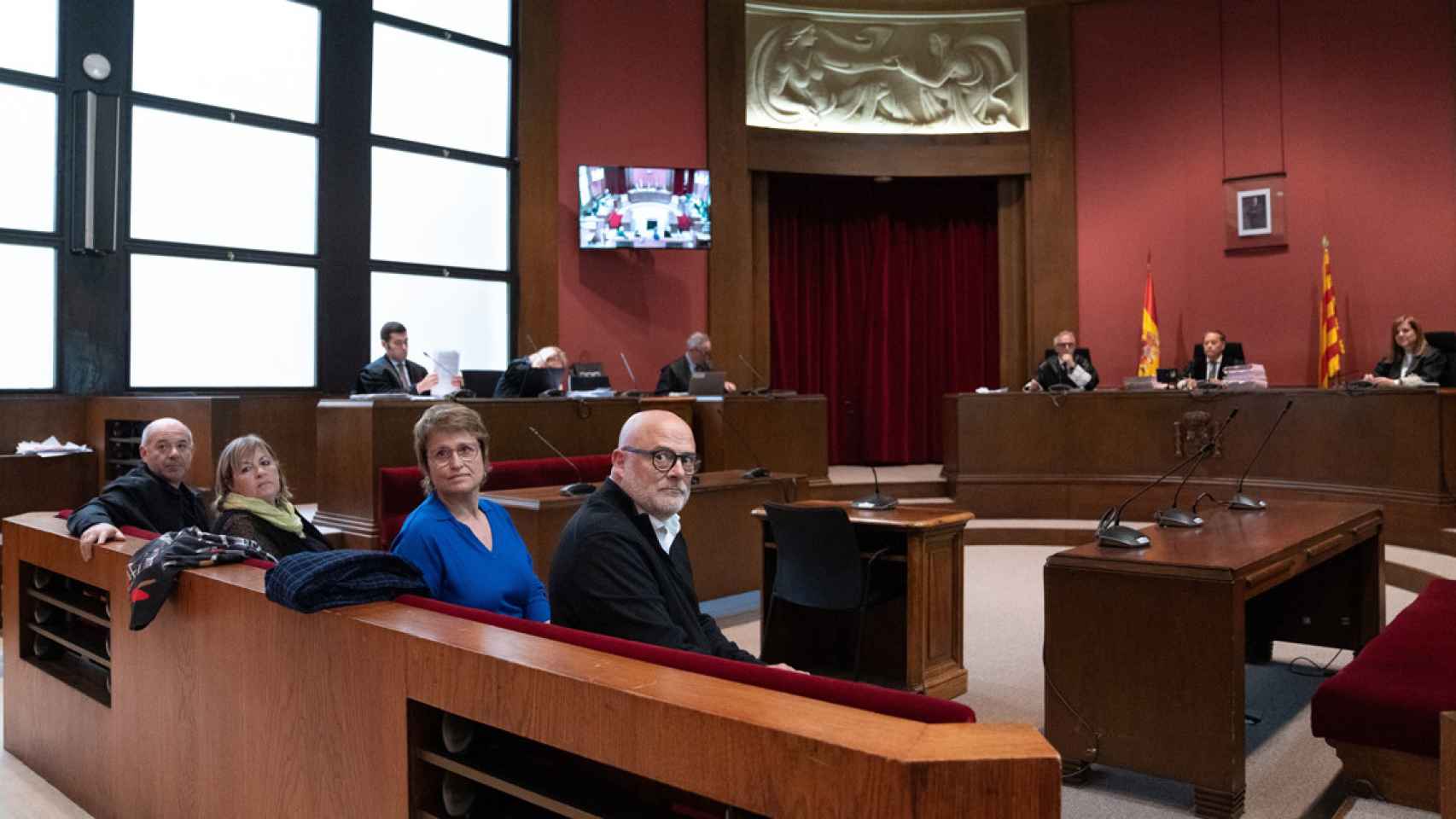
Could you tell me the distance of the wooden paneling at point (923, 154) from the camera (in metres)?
9.63

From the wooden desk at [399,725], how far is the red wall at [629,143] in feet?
19.0

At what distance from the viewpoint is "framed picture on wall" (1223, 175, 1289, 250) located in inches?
344

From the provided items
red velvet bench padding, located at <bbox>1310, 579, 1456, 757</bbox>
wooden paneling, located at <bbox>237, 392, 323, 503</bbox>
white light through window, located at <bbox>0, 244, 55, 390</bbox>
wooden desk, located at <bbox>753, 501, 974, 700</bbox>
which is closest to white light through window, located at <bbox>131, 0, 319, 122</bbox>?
white light through window, located at <bbox>0, 244, 55, 390</bbox>

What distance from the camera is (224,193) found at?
689cm

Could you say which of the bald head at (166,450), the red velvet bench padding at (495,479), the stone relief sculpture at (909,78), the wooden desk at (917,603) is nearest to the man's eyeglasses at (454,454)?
the bald head at (166,450)

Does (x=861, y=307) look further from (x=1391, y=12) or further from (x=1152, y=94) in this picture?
(x=1391, y=12)

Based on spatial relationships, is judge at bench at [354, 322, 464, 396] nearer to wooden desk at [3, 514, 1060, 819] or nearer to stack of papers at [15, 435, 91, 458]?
stack of papers at [15, 435, 91, 458]

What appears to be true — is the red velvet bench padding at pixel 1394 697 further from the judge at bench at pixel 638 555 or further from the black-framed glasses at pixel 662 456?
the black-framed glasses at pixel 662 456

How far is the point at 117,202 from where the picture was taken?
6305 mm

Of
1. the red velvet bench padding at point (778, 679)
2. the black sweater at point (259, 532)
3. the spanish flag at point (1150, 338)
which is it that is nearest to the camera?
the red velvet bench padding at point (778, 679)

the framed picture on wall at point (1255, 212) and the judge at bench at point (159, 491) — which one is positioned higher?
the framed picture on wall at point (1255, 212)

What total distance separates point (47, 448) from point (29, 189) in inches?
60.5

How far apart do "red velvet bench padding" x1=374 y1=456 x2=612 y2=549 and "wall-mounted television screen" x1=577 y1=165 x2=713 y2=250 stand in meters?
2.83

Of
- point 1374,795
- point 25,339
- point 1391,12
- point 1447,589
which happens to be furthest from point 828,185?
point 1374,795
